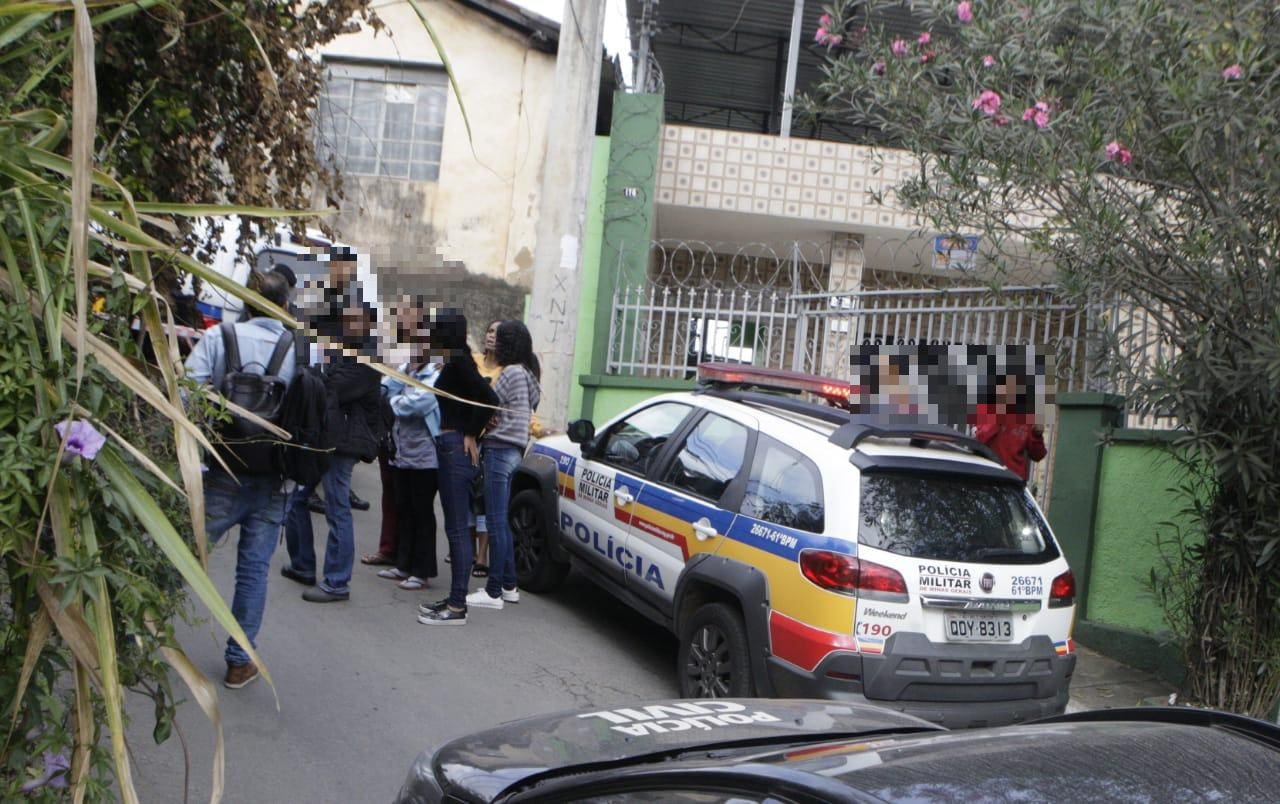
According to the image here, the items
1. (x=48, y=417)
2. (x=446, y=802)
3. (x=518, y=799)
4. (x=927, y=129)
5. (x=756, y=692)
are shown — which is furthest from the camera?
(x=927, y=129)

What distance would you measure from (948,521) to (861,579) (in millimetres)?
596

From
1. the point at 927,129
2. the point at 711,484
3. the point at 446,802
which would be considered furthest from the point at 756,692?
the point at 927,129

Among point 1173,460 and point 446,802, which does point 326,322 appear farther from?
point 1173,460

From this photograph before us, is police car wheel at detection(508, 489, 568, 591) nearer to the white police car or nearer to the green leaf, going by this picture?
the white police car

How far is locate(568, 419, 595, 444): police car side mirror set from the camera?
23.0ft

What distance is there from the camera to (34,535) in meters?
2.26

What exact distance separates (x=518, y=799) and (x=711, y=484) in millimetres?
3500

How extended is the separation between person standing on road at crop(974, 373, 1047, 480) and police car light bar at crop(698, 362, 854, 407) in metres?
1.05

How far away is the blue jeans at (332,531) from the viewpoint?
630cm

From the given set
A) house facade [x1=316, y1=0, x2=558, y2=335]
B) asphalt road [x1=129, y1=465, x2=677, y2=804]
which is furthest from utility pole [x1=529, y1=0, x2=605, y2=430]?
asphalt road [x1=129, y1=465, x2=677, y2=804]

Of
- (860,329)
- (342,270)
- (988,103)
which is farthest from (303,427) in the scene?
(860,329)

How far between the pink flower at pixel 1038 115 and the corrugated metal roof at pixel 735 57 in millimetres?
7921

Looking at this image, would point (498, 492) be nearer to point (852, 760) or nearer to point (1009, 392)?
point (1009, 392)

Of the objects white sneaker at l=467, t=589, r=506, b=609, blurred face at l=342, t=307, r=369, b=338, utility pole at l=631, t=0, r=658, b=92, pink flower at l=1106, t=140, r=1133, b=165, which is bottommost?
white sneaker at l=467, t=589, r=506, b=609
